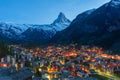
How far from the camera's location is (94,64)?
648ft

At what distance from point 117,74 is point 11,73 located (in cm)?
8528

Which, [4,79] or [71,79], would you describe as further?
[71,79]

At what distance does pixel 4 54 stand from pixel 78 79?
173 feet

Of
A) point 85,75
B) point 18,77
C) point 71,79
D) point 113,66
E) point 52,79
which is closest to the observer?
point 18,77

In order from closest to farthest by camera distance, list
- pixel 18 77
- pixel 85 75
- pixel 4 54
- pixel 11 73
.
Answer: pixel 18 77, pixel 11 73, pixel 85 75, pixel 4 54

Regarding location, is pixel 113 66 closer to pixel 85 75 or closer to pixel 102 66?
pixel 102 66

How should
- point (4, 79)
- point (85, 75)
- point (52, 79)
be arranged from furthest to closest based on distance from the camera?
point (85, 75) < point (52, 79) < point (4, 79)

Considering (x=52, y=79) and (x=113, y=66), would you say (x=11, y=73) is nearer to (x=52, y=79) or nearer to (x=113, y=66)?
(x=52, y=79)

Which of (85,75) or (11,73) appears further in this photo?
(85,75)

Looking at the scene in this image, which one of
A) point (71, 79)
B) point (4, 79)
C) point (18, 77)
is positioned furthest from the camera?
point (71, 79)

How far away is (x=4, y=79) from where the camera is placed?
308 feet

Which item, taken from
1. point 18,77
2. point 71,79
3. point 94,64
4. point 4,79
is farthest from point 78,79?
point 94,64

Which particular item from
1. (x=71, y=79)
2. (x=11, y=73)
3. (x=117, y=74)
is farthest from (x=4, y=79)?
(x=117, y=74)

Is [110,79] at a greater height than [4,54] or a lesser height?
lesser
